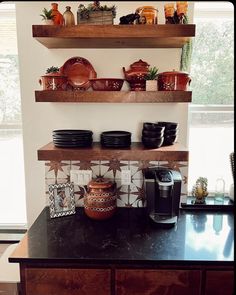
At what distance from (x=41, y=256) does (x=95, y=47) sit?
1.25 metres

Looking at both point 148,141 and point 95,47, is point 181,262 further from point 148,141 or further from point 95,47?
point 95,47

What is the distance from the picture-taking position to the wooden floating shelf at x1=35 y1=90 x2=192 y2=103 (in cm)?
151

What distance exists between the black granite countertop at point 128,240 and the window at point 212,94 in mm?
406

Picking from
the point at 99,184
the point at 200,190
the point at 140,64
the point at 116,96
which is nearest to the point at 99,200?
the point at 99,184

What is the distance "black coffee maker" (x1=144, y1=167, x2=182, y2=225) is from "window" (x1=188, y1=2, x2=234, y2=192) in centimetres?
47

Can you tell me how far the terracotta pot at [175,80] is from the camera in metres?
1.52

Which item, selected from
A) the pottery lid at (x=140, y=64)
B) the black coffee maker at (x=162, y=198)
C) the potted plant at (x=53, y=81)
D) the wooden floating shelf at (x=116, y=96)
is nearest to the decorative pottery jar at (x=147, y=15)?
the pottery lid at (x=140, y=64)

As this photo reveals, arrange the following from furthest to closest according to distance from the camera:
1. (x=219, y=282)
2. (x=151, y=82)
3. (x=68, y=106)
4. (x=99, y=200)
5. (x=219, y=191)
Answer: (x=219, y=191) < (x=68, y=106) < (x=99, y=200) < (x=151, y=82) < (x=219, y=282)

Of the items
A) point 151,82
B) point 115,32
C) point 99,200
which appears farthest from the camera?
point 99,200

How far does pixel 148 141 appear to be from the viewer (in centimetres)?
163

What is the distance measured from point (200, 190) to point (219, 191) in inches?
6.6

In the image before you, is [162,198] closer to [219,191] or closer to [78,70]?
[219,191]

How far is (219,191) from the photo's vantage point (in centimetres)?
199

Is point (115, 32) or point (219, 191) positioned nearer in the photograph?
point (115, 32)
